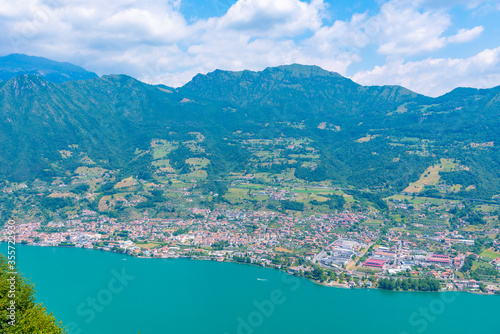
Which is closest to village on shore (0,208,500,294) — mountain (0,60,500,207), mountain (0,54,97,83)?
mountain (0,60,500,207)

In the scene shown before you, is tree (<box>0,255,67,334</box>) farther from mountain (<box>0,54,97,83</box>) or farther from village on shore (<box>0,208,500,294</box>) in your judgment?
mountain (<box>0,54,97,83</box>)

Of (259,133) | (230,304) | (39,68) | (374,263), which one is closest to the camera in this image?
(230,304)

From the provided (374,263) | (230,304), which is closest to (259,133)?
(374,263)

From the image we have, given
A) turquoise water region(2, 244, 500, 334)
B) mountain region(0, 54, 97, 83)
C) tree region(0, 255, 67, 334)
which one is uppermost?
mountain region(0, 54, 97, 83)

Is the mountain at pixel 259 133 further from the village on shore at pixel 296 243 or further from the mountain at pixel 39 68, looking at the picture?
the mountain at pixel 39 68

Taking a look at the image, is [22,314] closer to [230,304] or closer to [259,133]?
[230,304]

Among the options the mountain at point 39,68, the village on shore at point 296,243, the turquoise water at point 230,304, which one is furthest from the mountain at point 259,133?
the turquoise water at point 230,304
